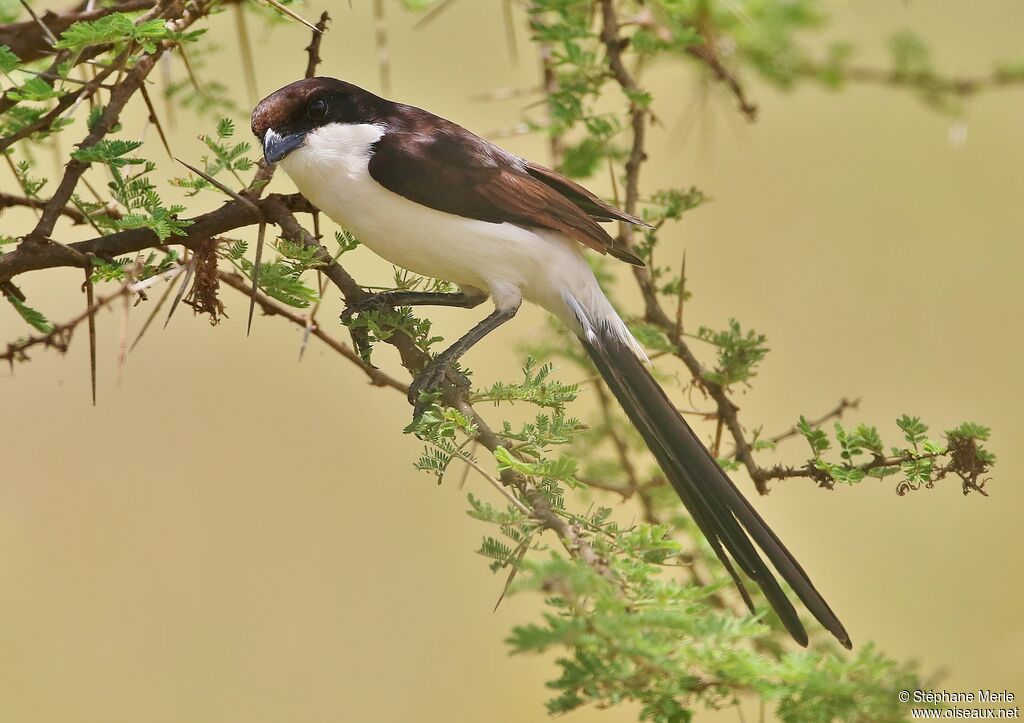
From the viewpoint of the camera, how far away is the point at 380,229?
68.6 inches

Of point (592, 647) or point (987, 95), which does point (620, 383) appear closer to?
point (592, 647)

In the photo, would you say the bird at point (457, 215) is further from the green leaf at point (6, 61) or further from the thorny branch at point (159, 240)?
the green leaf at point (6, 61)

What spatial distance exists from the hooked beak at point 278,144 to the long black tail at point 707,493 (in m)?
0.63

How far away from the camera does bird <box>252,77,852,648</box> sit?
1733 millimetres

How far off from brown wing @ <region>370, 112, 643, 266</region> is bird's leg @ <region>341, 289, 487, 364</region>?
171mm

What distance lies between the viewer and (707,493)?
1617 millimetres

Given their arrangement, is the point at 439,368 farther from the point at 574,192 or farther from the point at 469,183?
the point at 574,192

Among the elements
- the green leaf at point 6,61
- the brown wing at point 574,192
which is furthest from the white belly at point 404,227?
the green leaf at point 6,61

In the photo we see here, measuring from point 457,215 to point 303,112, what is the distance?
331mm

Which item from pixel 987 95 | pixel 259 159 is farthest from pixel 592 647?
pixel 987 95

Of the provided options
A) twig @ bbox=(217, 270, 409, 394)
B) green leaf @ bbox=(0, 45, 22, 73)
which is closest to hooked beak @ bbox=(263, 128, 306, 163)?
twig @ bbox=(217, 270, 409, 394)

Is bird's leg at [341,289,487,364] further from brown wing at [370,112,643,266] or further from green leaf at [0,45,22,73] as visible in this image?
green leaf at [0,45,22,73]

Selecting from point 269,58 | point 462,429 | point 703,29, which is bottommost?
point 462,429

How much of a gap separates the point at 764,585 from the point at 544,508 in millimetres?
510
